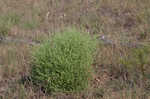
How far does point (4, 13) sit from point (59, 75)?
473 centimetres

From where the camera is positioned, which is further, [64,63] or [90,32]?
[90,32]

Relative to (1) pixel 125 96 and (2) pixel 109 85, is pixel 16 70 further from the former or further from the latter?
(1) pixel 125 96

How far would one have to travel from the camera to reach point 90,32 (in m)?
7.42

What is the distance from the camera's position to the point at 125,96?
4.38 metres

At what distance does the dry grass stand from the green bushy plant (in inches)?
6.1

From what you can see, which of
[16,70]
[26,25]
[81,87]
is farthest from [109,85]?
[26,25]

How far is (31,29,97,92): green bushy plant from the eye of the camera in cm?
459

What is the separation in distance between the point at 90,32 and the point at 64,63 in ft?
9.77

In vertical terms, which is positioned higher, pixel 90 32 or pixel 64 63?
pixel 90 32

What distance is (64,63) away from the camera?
455 cm

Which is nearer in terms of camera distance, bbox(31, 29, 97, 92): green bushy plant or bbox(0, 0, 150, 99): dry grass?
bbox(31, 29, 97, 92): green bushy plant

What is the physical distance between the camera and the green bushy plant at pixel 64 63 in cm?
459

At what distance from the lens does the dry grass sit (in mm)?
4758

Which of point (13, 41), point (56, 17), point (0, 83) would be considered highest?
point (56, 17)
